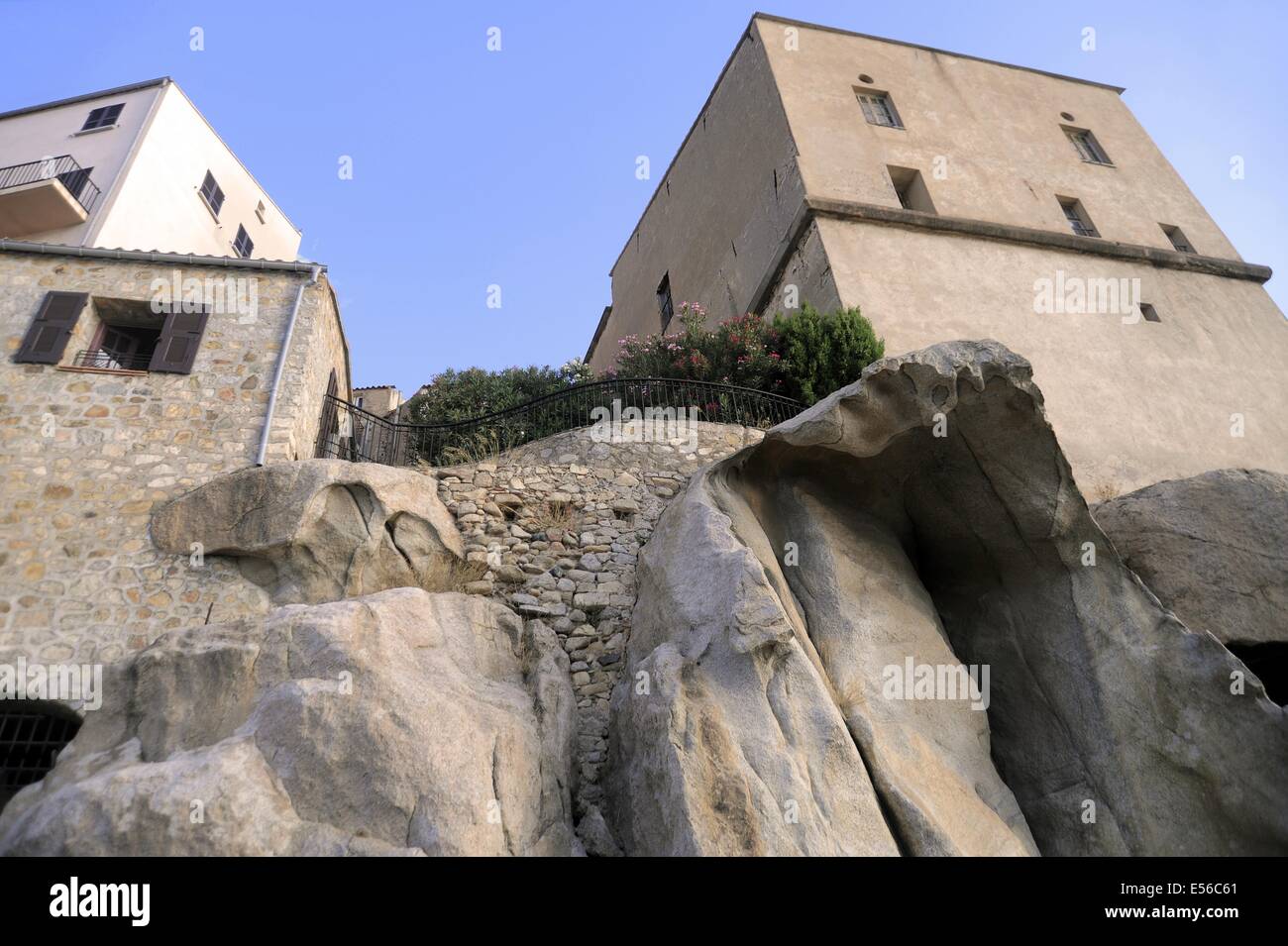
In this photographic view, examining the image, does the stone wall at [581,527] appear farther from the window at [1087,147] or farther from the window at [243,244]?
the window at [243,244]

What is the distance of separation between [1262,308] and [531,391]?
1506 centimetres

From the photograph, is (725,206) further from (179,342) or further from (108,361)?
(108,361)

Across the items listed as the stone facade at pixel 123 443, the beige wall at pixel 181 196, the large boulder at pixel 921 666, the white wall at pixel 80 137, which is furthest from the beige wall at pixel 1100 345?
the white wall at pixel 80 137

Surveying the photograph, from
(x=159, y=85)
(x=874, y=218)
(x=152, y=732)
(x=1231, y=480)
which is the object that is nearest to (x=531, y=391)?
(x=874, y=218)

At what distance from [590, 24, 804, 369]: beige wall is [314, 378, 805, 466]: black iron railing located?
487cm

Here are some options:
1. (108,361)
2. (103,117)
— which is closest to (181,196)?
(103,117)

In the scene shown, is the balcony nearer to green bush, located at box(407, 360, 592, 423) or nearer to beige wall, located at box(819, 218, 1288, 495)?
green bush, located at box(407, 360, 592, 423)

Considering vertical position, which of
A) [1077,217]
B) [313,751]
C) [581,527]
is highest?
[1077,217]

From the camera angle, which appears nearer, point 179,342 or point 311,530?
point 311,530

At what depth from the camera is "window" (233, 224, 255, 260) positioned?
19.5m

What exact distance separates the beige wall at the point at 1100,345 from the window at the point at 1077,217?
100 centimetres

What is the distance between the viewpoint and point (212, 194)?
18.9 meters

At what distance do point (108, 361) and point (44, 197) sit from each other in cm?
741
